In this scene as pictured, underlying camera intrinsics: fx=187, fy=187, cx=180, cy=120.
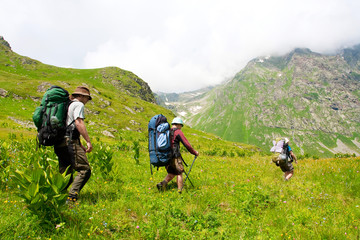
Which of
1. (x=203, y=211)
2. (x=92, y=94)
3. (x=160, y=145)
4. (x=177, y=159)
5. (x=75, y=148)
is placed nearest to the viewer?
(x=75, y=148)

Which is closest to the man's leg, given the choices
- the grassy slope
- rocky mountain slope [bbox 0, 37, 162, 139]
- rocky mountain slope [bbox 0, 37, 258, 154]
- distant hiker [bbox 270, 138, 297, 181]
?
the grassy slope

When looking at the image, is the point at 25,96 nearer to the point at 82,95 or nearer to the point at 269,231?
the point at 82,95

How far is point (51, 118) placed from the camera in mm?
4965

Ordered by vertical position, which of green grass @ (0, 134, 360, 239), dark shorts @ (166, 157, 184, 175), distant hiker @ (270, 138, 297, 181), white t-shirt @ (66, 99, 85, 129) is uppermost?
white t-shirt @ (66, 99, 85, 129)

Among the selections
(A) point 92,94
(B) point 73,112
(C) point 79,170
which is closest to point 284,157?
(C) point 79,170

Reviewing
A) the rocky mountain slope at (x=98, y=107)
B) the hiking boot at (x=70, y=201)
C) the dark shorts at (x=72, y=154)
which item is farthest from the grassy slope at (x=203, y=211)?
the rocky mountain slope at (x=98, y=107)

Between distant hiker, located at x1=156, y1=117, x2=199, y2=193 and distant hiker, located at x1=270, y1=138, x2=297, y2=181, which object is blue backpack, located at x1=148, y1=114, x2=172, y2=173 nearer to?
distant hiker, located at x1=156, y1=117, x2=199, y2=193

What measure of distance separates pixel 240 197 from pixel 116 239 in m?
4.12

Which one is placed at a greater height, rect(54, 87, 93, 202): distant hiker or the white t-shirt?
the white t-shirt

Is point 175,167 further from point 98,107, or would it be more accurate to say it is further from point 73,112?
point 98,107

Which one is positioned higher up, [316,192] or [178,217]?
[316,192]

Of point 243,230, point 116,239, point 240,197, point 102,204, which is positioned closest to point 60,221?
point 116,239

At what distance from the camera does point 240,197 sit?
6.35 metres

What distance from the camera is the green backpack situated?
4.95 meters
